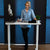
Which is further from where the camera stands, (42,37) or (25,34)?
(42,37)

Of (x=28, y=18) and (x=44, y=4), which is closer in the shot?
(x=28, y=18)

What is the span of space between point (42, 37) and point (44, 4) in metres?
1.10

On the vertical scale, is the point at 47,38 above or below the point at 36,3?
below

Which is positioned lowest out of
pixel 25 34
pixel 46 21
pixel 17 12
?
pixel 25 34

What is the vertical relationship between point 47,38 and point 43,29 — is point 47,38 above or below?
below

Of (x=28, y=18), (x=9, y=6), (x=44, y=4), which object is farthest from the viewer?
(x=44, y=4)

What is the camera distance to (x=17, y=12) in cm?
373

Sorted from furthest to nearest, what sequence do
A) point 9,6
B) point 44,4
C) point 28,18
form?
point 44,4 < point 9,6 < point 28,18

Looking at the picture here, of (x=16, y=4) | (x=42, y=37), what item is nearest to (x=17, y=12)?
(x=16, y=4)

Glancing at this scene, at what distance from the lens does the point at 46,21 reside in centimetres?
376

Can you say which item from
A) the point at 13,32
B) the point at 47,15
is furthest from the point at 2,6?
the point at 47,15

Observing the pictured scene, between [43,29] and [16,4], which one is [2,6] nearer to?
[16,4]

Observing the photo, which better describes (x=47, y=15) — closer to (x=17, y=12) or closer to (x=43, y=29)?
(x=43, y=29)

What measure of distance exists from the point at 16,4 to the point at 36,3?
65cm
